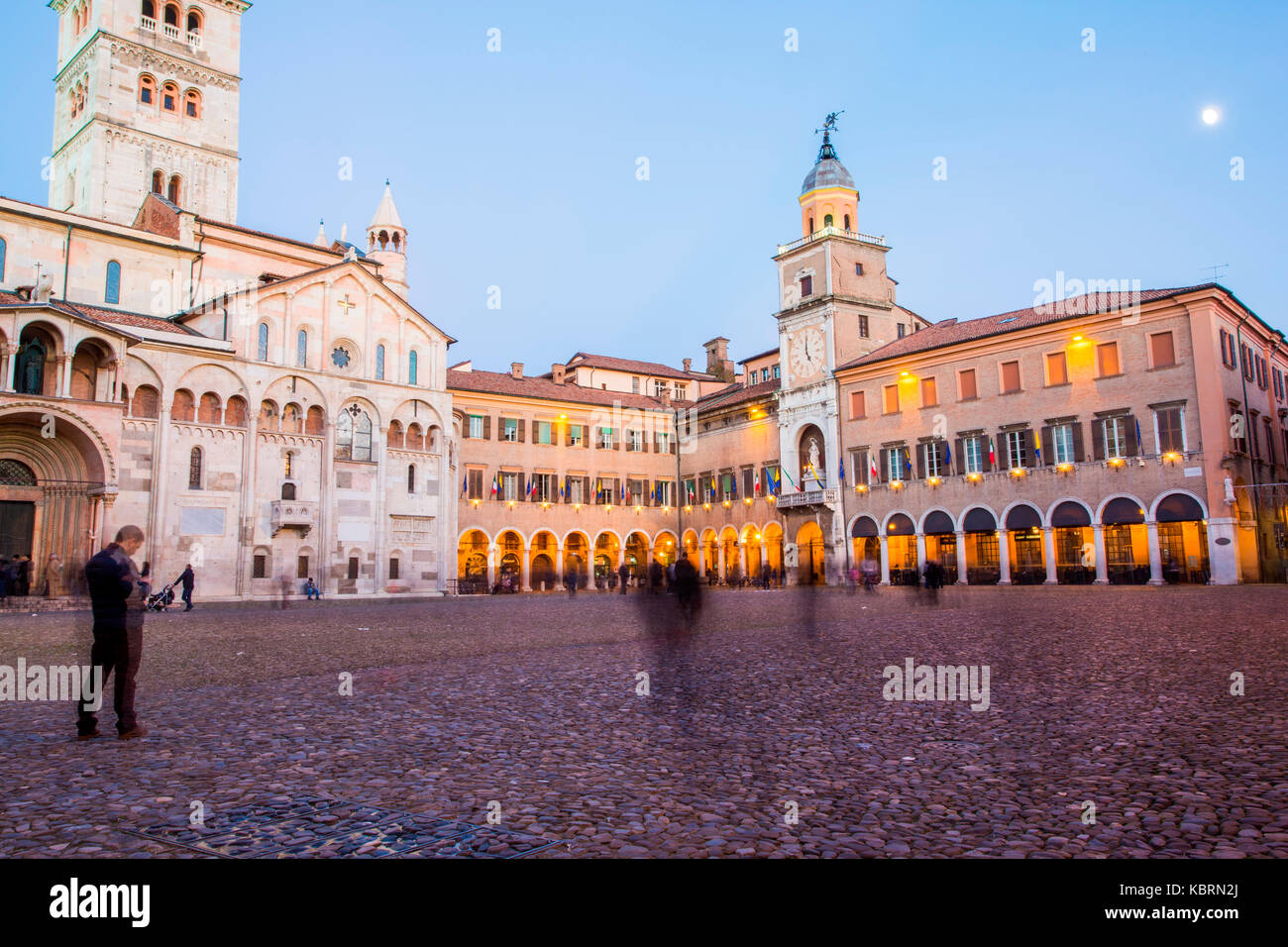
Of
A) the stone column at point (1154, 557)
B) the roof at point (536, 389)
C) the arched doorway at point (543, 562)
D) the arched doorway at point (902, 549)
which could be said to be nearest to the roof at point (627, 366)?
the roof at point (536, 389)

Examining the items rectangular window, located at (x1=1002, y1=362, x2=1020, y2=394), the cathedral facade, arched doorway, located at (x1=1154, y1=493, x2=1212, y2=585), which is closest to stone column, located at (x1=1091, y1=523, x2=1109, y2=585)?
the cathedral facade

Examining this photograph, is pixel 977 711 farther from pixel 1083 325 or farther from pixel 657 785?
pixel 1083 325

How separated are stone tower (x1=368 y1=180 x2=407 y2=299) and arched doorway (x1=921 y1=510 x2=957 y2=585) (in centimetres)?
3057

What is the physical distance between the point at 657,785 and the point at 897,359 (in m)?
42.1

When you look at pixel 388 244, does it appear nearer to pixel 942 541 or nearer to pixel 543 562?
pixel 543 562

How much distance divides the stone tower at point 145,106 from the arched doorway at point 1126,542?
48.6 m

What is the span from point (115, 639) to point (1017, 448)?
39225mm

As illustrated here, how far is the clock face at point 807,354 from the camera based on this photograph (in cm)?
4928

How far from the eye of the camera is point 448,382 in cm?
5009

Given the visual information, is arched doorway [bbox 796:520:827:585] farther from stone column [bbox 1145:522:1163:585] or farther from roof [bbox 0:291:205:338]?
roof [bbox 0:291:205:338]

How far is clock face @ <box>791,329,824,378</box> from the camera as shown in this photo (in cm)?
4928

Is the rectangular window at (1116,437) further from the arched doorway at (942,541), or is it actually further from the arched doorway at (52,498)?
the arched doorway at (52,498)

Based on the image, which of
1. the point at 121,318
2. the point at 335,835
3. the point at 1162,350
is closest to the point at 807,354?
the point at 1162,350
